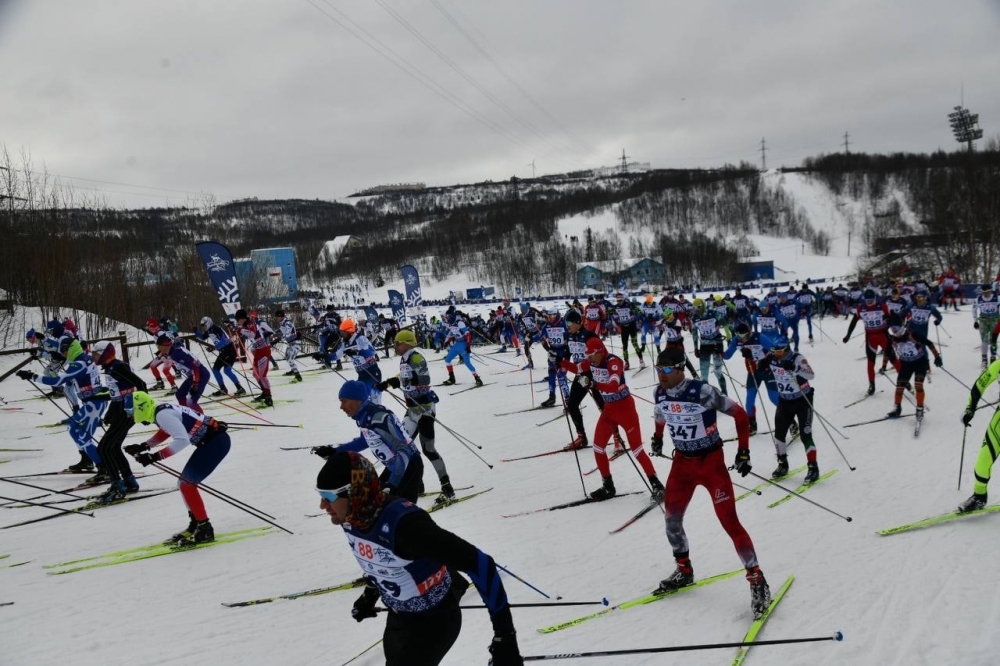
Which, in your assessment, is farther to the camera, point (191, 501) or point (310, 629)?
point (191, 501)

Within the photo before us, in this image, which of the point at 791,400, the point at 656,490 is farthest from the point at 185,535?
the point at 791,400

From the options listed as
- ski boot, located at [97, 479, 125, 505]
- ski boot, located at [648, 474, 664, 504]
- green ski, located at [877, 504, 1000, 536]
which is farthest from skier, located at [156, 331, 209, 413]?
green ski, located at [877, 504, 1000, 536]

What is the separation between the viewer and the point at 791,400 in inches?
285

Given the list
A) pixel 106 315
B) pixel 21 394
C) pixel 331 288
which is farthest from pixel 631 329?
pixel 331 288

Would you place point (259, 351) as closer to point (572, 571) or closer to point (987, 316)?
point (572, 571)

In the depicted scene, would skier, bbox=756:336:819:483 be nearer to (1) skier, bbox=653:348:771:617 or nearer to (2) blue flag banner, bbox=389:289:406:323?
(1) skier, bbox=653:348:771:617

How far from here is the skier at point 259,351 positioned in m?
14.0

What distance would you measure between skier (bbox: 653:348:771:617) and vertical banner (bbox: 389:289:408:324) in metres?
Answer: 24.0

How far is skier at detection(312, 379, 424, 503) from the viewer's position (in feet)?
14.9

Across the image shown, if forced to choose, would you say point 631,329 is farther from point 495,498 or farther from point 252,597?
point 252,597

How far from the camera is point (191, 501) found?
615 centimetres

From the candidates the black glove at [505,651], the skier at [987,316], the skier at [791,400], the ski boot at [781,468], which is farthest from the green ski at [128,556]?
the skier at [987,316]

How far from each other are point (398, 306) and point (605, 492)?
22.8 meters

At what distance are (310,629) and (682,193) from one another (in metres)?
133
